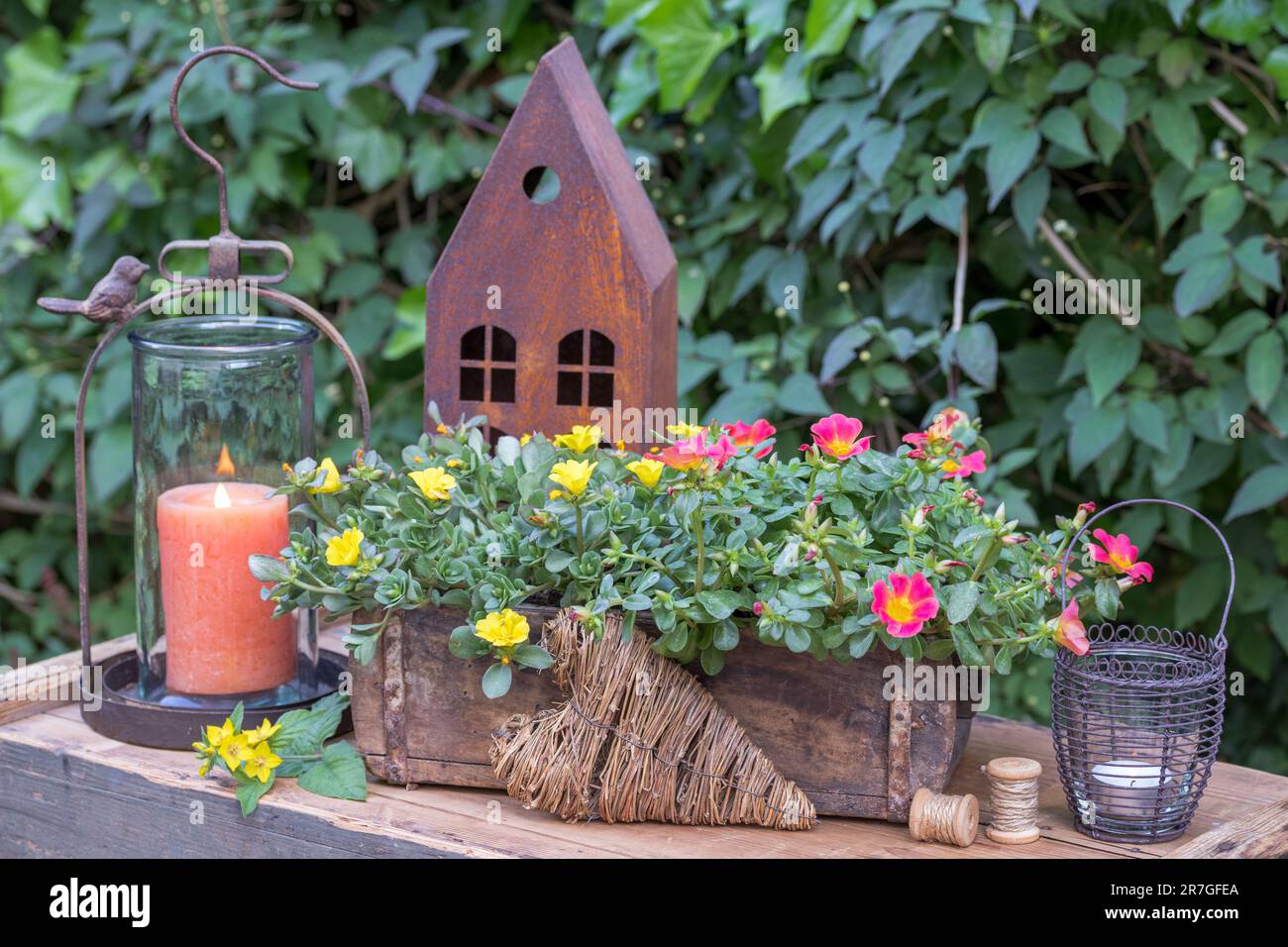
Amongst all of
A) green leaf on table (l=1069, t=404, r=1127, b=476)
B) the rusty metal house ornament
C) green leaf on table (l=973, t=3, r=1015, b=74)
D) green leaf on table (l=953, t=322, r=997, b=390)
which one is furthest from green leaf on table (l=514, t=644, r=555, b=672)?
green leaf on table (l=973, t=3, r=1015, b=74)

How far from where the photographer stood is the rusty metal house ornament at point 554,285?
60.3 inches

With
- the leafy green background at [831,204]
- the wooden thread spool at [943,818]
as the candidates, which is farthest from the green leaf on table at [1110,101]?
the wooden thread spool at [943,818]

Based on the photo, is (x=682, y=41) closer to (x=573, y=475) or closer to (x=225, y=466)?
(x=225, y=466)

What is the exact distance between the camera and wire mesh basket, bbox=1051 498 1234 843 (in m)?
1.19

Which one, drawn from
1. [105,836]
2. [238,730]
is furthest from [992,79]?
[105,836]

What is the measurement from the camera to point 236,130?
2471mm

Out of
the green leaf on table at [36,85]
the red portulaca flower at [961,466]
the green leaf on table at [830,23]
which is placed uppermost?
the green leaf on table at [36,85]

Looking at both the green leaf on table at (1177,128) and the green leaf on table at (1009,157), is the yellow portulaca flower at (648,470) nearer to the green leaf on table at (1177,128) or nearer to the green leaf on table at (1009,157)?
the green leaf on table at (1009,157)

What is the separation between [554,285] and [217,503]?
432 millimetres

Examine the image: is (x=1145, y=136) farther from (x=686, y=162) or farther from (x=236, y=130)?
(x=236, y=130)

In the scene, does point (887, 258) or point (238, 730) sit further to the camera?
point (887, 258)

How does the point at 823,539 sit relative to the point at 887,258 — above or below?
below

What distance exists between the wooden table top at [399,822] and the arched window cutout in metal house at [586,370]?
0.46 metres

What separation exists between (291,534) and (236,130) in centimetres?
133
